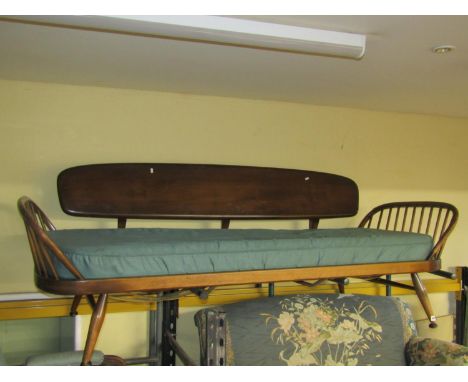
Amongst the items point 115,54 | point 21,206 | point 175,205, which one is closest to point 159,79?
point 115,54

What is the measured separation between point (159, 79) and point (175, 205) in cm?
74

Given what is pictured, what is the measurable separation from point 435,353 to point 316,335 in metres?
0.56

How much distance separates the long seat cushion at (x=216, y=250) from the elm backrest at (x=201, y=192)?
1.24ft

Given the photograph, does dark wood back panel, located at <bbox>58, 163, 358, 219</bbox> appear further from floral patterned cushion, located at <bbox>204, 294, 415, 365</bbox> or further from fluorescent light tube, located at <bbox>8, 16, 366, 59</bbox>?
fluorescent light tube, located at <bbox>8, 16, 366, 59</bbox>

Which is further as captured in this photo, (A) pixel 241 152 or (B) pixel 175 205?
(A) pixel 241 152

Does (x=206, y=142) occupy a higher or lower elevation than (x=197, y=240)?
higher

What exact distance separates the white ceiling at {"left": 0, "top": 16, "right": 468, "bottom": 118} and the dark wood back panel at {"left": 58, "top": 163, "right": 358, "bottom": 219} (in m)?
0.53

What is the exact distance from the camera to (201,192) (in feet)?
9.43

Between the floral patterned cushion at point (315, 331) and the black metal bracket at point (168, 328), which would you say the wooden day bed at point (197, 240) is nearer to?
the black metal bracket at point (168, 328)

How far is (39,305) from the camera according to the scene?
2.60 m

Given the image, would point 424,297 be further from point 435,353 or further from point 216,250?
point 216,250

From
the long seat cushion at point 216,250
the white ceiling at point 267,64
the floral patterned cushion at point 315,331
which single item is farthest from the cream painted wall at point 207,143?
the floral patterned cushion at point 315,331

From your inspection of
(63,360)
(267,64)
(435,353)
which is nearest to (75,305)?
(63,360)
